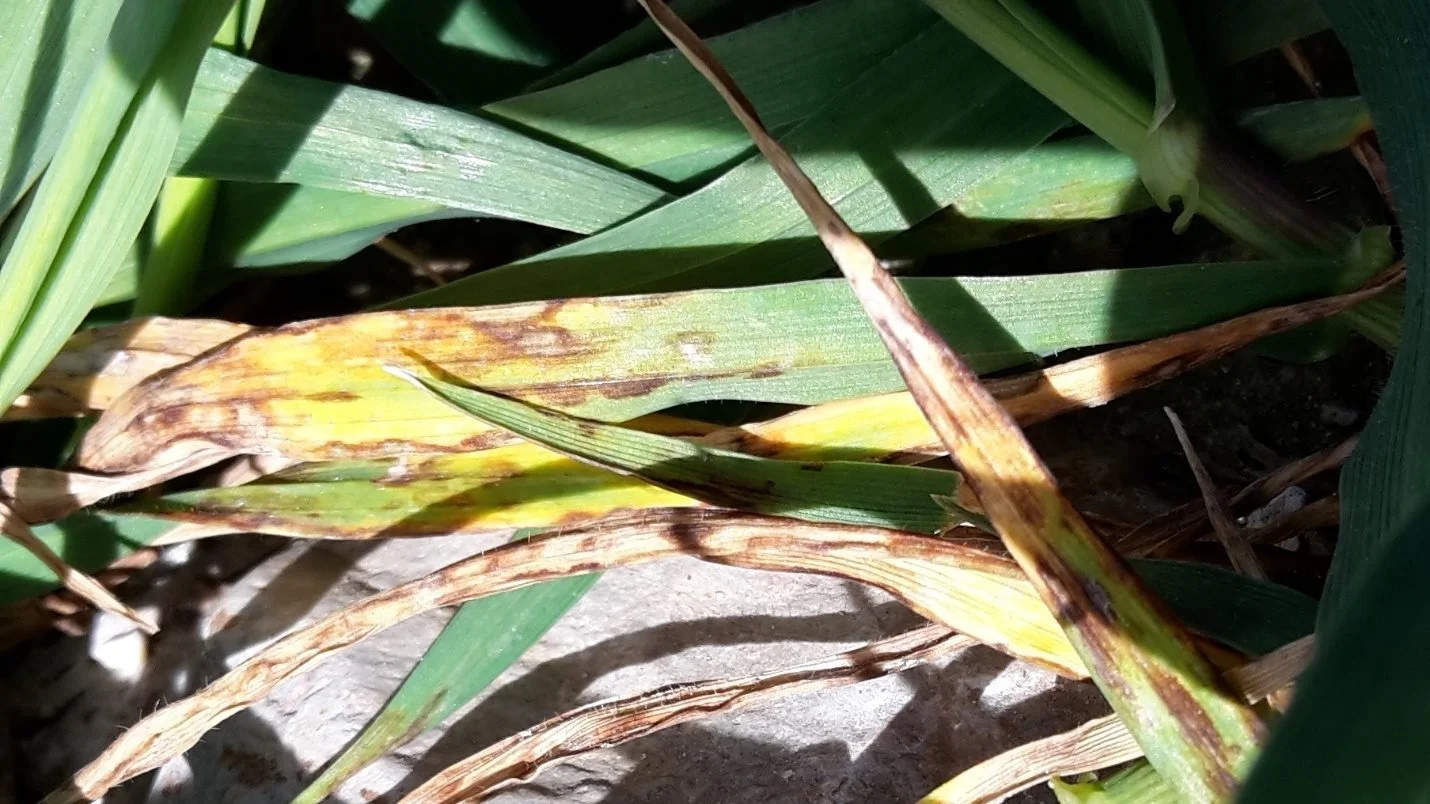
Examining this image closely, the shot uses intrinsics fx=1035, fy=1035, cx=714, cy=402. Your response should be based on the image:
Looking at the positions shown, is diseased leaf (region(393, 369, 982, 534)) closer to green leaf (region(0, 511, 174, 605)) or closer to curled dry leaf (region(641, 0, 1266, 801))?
curled dry leaf (region(641, 0, 1266, 801))

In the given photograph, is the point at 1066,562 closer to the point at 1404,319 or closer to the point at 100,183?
the point at 1404,319

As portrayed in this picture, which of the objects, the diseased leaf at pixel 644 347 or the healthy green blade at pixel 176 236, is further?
the healthy green blade at pixel 176 236

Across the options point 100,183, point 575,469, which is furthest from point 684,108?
point 100,183

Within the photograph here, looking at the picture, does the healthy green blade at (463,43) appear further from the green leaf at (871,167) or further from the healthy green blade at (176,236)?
the green leaf at (871,167)

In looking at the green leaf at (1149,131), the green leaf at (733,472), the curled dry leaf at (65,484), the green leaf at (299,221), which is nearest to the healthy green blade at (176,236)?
the green leaf at (299,221)

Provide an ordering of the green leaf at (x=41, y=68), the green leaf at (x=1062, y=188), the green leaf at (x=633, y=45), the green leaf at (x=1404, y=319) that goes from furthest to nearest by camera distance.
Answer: the green leaf at (x=633, y=45) < the green leaf at (x=1062, y=188) < the green leaf at (x=41, y=68) < the green leaf at (x=1404, y=319)

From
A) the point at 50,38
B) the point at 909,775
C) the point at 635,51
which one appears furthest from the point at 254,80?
the point at 909,775
